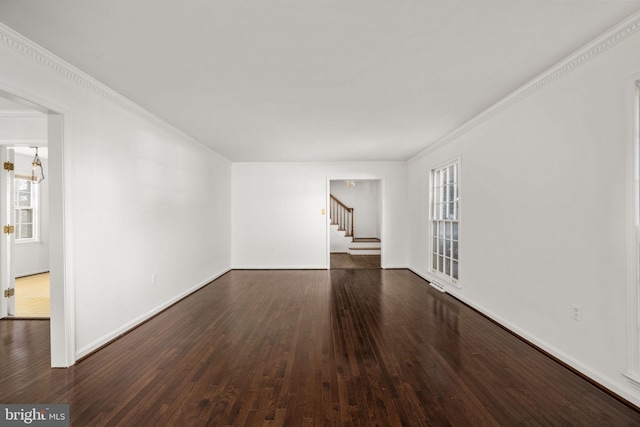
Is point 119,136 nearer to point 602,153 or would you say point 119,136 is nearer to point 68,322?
point 68,322

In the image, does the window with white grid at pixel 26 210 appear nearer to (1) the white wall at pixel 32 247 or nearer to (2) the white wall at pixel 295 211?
(1) the white wall at pixel 32 247

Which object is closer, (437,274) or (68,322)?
(68,322)

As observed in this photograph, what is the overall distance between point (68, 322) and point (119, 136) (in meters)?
2.03

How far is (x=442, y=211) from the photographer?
5.75 metres

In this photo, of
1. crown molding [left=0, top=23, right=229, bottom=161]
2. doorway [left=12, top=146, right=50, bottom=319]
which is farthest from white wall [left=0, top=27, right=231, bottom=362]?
doorway [left=12, top=146, right=50, bottom=319]

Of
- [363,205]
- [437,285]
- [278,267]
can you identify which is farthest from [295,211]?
[363,205]

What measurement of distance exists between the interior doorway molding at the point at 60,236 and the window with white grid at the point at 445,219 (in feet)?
16.7

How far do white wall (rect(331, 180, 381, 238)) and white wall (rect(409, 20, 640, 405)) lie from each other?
768 centimetres

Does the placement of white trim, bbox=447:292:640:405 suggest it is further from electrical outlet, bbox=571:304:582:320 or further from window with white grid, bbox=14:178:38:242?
window with white grid, bbox=14:178:38:242

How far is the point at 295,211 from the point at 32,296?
516 cm

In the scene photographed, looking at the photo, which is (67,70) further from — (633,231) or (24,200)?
(24,200)

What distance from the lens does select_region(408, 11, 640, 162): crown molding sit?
7.15ft

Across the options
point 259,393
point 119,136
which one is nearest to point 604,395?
point 259,393

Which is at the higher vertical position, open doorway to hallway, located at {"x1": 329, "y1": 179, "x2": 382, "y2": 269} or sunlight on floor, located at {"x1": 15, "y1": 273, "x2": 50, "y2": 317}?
open doorway to hallway, located at {"x1": 329, "y1": 179, "x2": 382, "y2": 269}
